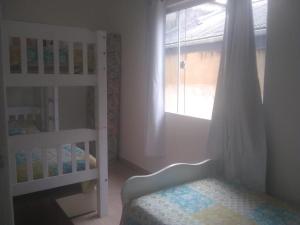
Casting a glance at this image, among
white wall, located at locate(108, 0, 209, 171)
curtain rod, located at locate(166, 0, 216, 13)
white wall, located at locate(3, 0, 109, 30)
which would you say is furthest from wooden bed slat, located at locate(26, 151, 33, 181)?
white wall, located at locate(3, 0, 109, 30)

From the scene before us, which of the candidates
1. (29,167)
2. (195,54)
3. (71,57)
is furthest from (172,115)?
(29,167)

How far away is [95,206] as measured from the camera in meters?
2.46

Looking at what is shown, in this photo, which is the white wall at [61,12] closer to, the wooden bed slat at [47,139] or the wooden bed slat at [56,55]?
the wooden bed slat at [56,55]

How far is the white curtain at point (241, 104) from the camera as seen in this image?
1902 mm

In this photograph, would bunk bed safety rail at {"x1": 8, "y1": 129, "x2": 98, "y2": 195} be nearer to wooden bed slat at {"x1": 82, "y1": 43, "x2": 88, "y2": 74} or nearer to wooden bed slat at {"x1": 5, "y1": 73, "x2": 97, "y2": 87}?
wooden bed slat at {"x1": 5, "y1": 73, "x2": 97, "y2": 87}

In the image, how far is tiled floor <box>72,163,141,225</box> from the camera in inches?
90.6

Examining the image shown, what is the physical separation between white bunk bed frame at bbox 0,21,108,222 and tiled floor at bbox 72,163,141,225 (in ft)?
0.26

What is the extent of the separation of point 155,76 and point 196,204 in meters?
1.49

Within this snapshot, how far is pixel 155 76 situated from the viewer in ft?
9.29

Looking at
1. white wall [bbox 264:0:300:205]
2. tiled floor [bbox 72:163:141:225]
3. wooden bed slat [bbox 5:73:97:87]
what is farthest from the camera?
tiled floor [bbox 72:163:141:225]

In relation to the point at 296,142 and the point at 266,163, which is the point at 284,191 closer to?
the point at 266,163

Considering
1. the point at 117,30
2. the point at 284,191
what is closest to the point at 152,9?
the point at 117,30

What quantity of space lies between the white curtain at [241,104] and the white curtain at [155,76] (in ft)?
2.88

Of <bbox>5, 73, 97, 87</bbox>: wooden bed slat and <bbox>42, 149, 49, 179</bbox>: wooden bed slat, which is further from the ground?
<bbox>5, 73, 97, 87</bbox>: wooden bed slat
